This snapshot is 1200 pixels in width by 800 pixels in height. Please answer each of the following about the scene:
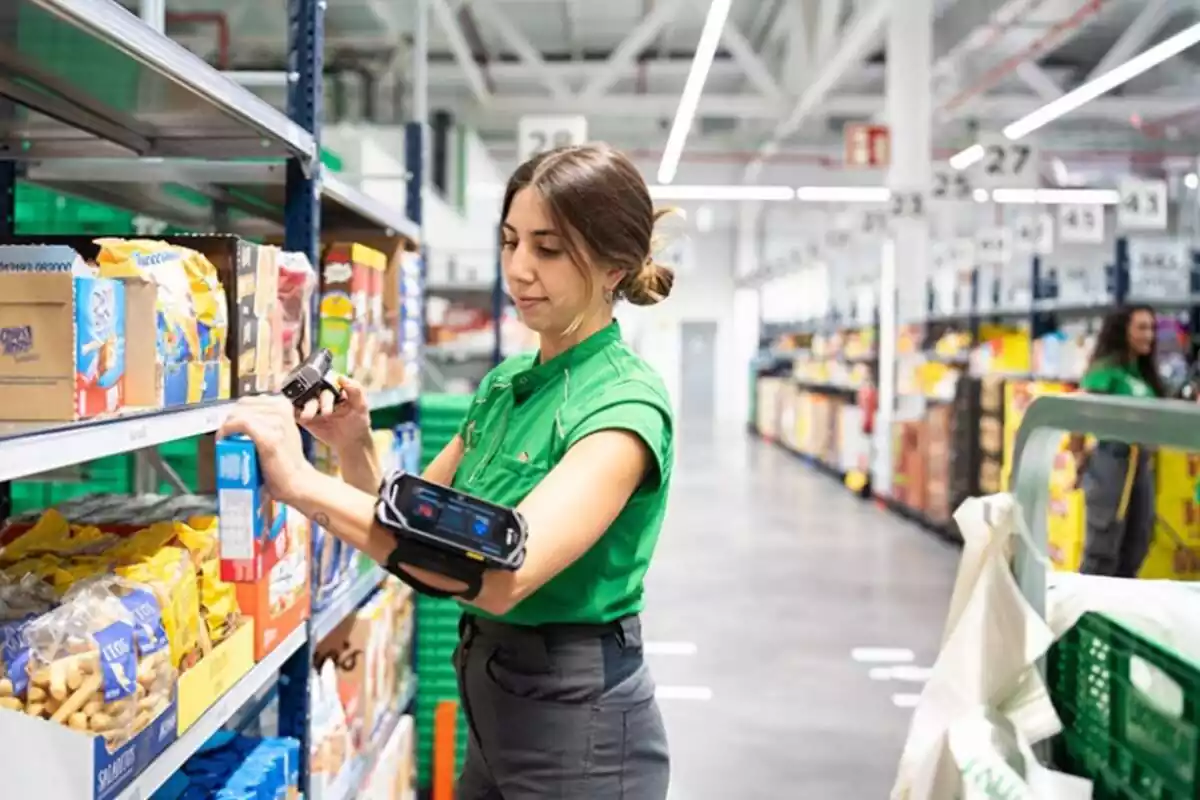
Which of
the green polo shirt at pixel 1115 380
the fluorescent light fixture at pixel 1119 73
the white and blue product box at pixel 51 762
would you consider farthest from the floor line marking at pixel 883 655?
the fluorescent light fixture at pixel 1119 73

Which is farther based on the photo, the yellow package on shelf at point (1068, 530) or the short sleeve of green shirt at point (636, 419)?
the yellow package on shelf at point (1068, 530)

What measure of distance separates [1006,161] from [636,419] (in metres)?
10.4

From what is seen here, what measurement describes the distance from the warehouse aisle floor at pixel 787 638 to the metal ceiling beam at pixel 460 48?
16.8ft

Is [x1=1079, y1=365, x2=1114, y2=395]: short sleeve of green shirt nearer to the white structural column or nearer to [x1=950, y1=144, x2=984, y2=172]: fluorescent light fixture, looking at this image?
the white structural column

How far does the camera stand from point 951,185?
11.0 meters

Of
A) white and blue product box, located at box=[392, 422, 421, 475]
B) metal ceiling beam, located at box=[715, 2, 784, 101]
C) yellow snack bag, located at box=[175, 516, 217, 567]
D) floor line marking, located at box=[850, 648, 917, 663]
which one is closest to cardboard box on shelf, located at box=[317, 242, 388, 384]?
white and blue product box, located at box=[392, 422, 421, 475]

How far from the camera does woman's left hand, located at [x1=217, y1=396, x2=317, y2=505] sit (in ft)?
4.40

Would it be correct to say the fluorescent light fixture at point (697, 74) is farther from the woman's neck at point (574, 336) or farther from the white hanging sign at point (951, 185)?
the woman's neck at point (574, 336)

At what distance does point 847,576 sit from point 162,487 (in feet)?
17.9

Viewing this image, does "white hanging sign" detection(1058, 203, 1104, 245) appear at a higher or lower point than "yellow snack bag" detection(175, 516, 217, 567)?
higher

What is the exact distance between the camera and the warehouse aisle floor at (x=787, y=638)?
4.41m

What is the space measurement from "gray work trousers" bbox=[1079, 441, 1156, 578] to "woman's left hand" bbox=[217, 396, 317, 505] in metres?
5.29

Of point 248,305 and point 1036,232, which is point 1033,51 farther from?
point 248,305

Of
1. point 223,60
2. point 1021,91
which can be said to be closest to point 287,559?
point 223,60
